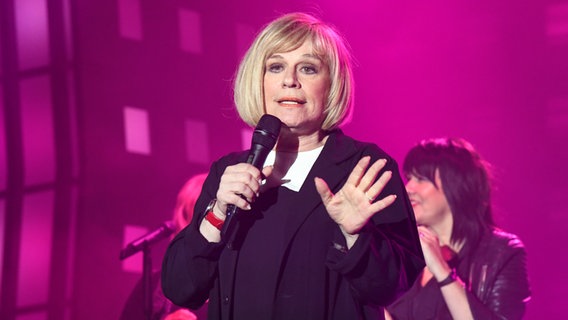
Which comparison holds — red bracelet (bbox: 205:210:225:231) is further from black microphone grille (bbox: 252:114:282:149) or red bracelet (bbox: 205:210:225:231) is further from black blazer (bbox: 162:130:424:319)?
black microphone grille (bbox: 252:114:282:149)

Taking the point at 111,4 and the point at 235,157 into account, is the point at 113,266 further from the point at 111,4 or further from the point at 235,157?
the point at 235,157

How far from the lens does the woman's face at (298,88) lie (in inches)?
70.7

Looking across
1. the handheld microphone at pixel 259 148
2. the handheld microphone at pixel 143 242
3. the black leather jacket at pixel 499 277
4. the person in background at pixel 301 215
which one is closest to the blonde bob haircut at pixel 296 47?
the person in background at pixel 301 215

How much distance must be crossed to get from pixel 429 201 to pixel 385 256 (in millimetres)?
1640

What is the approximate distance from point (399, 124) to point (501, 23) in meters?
0.83

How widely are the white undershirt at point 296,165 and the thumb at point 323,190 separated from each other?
19 cm

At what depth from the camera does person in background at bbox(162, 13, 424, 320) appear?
1.58 m

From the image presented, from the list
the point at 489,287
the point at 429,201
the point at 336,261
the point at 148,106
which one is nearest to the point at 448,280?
the point at 489,287

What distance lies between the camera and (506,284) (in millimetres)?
2980

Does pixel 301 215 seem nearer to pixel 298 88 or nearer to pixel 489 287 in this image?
pixel 298 88

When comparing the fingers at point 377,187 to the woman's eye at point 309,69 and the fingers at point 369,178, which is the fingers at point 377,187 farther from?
the woman's eye at point 309,69

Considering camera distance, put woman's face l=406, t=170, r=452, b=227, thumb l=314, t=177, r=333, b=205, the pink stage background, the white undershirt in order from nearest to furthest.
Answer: thumb l=314, t=177, r=333, b=205 < the white undershirt < woman's face l=406, t=170, r=452, b=227 < the pink stage background

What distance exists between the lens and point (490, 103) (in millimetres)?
4078

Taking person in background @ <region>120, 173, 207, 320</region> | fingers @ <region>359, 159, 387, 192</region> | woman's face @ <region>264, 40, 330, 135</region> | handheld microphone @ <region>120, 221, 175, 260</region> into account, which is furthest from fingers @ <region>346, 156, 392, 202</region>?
person in background @ <region>120, 173, 207, 320</region>
